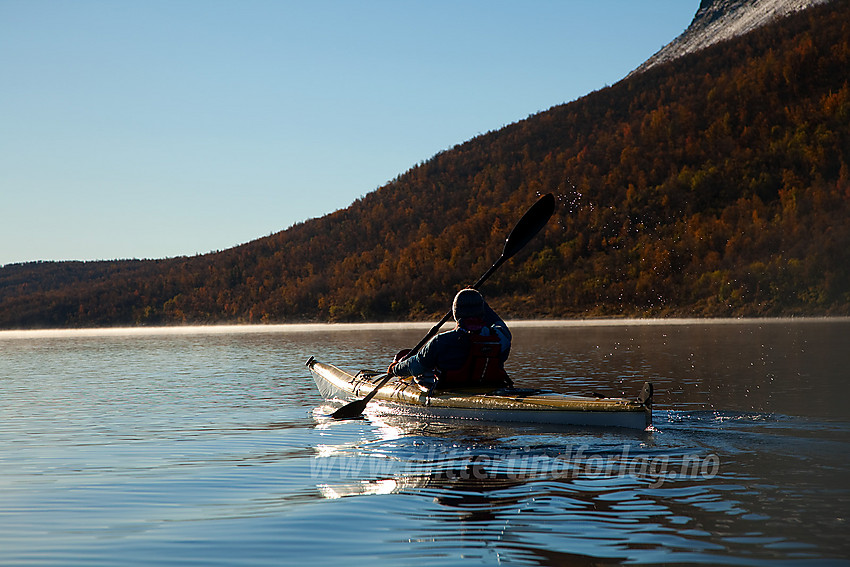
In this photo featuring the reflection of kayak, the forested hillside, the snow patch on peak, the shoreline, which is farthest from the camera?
the snow patch on peak

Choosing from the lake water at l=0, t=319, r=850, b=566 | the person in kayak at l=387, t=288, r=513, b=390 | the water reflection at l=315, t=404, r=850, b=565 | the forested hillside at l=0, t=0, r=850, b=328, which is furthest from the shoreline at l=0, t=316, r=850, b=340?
the water reflection at l=315, t=404, r=850, b=565

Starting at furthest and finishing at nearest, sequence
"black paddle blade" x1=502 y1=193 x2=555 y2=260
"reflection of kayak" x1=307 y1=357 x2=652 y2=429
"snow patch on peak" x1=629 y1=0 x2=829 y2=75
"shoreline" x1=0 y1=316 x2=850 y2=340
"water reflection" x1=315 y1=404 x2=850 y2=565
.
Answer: "snow patch on peak" x1=629 y1=0 x2=829 y2=75
"shoreline" x1=0 y1=316 x2=850 y2=340
"black paddle blade" x1=502 y1=193 x2=555 y2=260
"reflection of kayak" x1=307 y1=357 x2=652 y2=429
"water reflection" x1=315 y1=404 x2=850 y2=565

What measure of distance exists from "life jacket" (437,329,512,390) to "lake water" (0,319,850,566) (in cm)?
77

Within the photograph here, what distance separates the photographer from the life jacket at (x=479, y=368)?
44.0 ft

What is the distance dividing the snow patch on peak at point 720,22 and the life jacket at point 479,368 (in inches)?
6674

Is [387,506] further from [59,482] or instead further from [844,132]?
[844,132]

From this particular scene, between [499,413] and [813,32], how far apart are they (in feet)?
455

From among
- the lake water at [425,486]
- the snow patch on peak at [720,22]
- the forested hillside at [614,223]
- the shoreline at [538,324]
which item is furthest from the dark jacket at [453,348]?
the snow patch on peak at [720,22]

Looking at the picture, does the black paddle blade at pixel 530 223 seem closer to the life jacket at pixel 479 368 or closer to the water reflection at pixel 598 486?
the life jacket at pixel 479 368

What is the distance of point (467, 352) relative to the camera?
1357cm

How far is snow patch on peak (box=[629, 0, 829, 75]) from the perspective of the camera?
562 feet

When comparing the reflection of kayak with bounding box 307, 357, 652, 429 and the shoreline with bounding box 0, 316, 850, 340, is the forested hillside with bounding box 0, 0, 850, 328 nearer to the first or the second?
the shoreline with bounding box 0, 316, 850, 340

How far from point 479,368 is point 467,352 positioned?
418 mm

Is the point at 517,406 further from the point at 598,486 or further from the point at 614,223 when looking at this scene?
the point at 614,223
